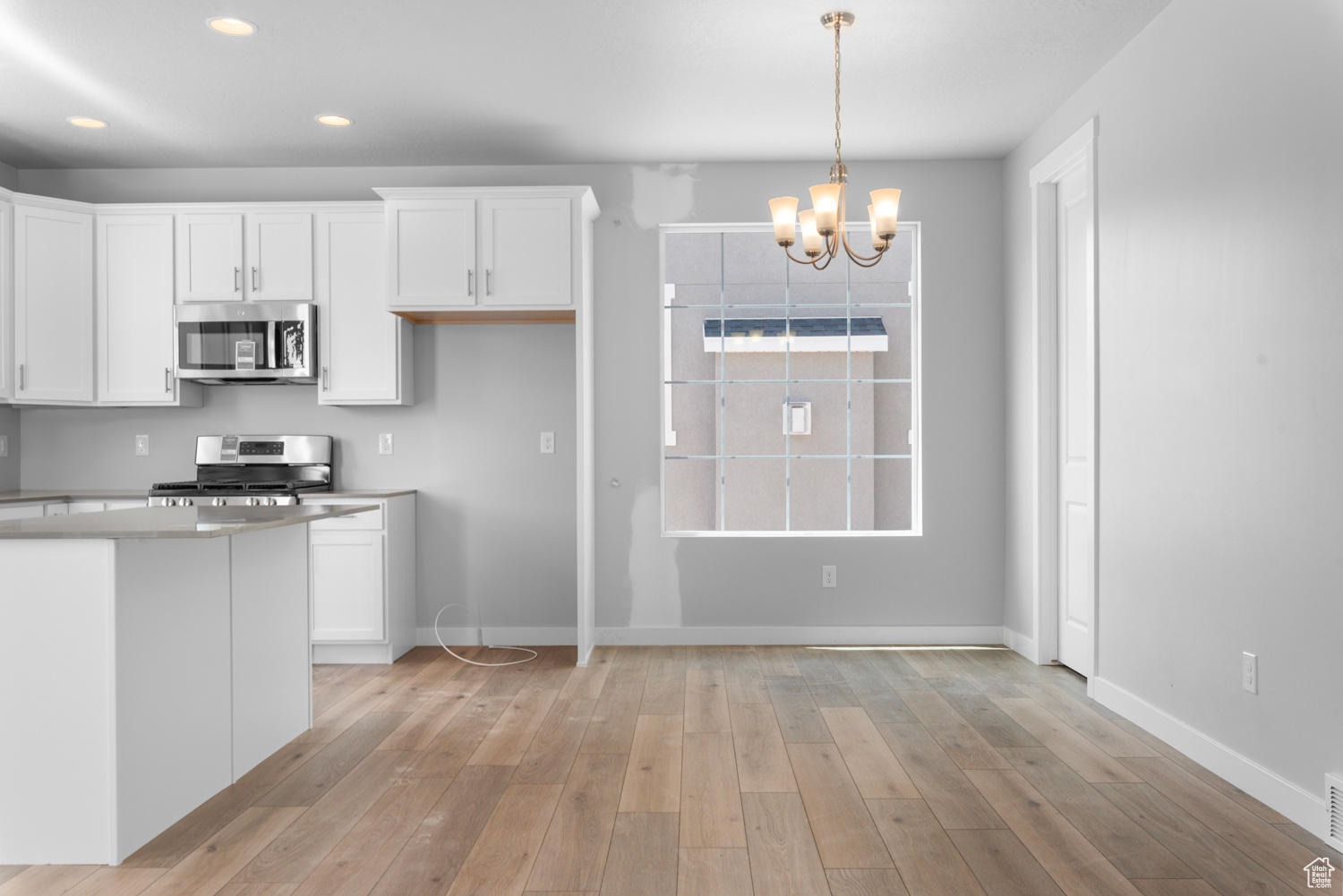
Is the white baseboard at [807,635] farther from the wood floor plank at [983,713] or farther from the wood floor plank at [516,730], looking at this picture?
the wood floor plank at [516,730]

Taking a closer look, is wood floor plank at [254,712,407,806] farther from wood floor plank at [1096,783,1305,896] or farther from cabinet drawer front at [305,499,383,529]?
wood floor plank at [1096,783,1305,896]

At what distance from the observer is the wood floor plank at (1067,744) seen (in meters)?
2.61

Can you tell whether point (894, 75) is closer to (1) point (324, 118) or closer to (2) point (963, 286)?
(2) point (963, 286)

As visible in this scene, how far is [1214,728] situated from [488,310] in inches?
131

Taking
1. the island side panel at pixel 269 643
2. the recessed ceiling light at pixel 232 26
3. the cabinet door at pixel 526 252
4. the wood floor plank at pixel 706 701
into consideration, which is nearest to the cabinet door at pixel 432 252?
the cabinet door at pixel 526 252

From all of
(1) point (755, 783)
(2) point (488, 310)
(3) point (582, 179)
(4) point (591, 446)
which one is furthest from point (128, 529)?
(3) point (582, 179)

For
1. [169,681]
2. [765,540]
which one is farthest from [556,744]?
[765,540]

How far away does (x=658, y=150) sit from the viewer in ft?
14.0

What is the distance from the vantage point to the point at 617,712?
10.9 feet

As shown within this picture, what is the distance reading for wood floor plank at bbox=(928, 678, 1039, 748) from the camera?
9.66 feet

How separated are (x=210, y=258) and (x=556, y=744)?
10.0ft

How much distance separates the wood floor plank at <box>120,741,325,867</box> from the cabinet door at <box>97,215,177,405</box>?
2347 millimetres

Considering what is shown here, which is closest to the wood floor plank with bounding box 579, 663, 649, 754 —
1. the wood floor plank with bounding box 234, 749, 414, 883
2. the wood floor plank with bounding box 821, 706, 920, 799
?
the wood floor plank with bounding box 234, 749, 414, 883

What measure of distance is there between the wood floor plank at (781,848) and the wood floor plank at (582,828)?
1.22 feet
